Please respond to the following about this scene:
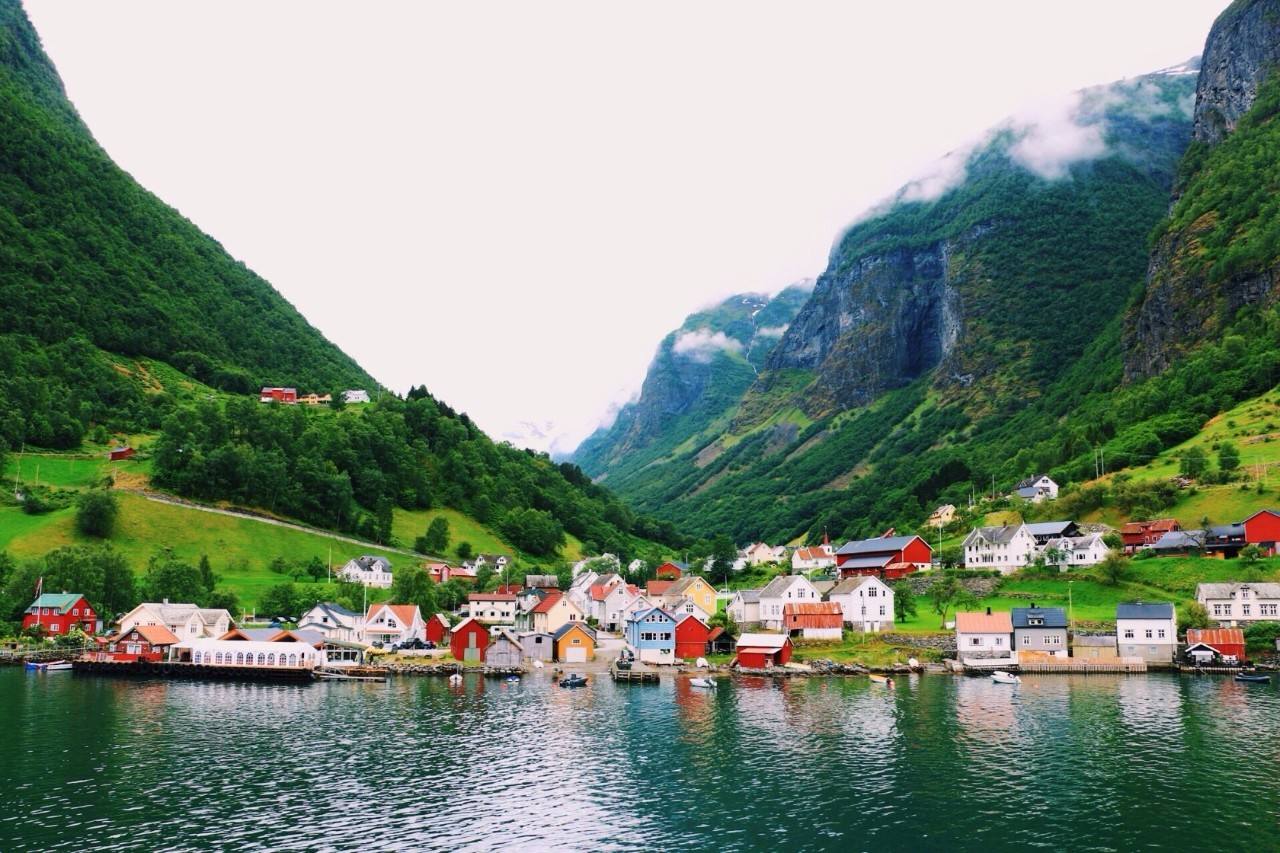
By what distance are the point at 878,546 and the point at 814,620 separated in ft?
141

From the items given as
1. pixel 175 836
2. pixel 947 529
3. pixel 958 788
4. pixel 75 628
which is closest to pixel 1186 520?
pixel 947 529

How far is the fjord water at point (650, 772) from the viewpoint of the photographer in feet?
131

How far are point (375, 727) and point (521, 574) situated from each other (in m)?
97.2

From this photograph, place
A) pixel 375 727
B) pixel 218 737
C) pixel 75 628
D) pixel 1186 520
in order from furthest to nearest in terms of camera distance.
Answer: pixel 1186 520
pixel 75 628
pixel 375 727
pixel 218 737

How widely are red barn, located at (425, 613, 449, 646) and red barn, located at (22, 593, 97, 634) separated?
126ft

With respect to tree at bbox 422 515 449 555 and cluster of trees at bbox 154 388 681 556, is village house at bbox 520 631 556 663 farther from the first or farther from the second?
cluster of trees at bbox 154 388 681 556

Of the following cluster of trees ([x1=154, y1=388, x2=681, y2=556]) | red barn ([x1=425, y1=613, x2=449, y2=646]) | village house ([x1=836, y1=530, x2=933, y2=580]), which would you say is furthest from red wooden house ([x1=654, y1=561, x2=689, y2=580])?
red barn ([x1=425, y1=613, x2=449, y2=646])

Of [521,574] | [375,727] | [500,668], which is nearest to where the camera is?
[375,727]

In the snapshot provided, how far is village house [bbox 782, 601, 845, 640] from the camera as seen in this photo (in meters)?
111

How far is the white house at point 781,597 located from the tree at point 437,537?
244ft

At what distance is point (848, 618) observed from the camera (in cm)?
11625

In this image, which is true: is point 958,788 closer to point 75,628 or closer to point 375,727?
point 375,727

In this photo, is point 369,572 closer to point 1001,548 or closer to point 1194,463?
point 1001,548

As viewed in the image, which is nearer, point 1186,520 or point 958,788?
point 958,788
